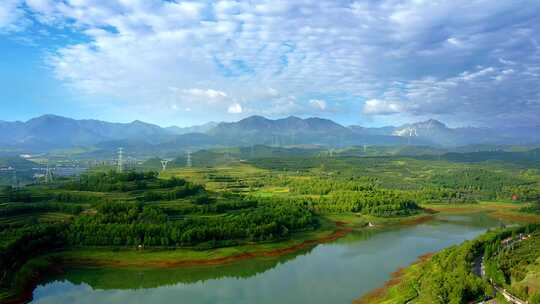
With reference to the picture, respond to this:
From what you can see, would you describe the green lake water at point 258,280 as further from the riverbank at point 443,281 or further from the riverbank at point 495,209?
the riverbank at point 495,209

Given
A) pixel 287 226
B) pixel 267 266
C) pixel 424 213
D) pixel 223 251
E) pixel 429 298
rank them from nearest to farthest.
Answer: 1. pixel 429 298
2. pixel 267 266
3. pixel 223 251
4. pixel 287 226
5. pixel 424 213

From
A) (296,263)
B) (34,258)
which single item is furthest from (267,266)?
(34,258)

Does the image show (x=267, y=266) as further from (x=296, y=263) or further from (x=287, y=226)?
(x=287, y=226)

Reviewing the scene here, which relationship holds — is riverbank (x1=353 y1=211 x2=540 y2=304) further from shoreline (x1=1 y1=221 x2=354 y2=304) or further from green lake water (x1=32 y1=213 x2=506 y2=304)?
shoreline (x1=1 y1=221 x2=354 y2=304)

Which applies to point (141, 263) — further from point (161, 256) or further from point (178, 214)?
point (178, 214)

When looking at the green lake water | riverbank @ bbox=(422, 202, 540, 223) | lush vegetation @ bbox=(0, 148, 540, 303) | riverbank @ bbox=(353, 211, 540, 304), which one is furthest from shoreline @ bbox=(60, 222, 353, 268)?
riverbank @ bbox=(422, 202, 540, 223)

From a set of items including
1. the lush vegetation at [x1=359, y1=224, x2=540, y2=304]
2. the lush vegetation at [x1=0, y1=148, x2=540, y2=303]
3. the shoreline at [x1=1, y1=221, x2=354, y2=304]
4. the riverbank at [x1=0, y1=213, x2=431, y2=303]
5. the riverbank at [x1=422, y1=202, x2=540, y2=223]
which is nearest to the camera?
the lush vegetation at [x1=359, y1=224, x2=540, y2=304]

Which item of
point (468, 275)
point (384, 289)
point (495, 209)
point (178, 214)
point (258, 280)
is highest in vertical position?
point (178, 214)

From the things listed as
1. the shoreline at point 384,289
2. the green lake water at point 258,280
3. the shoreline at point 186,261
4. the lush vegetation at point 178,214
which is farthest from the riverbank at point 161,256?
the shoreline at point 384,289

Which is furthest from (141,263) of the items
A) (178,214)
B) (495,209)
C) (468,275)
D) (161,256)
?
(495,209)
